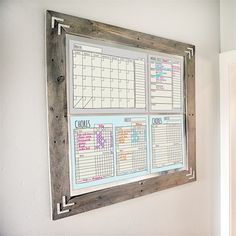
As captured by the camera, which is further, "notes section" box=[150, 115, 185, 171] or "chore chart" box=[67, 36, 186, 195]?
"notes section" box=[150, 115, 185, 171]

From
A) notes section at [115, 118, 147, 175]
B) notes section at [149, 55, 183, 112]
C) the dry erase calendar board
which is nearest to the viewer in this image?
the dry erase calendar board

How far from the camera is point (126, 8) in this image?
52.1 inches

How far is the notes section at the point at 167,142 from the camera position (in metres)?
1.41

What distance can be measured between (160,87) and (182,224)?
95 cm

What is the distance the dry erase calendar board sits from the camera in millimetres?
1088

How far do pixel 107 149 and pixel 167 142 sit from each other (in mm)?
439
